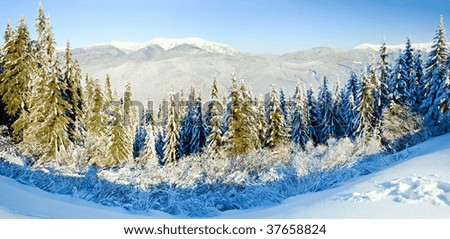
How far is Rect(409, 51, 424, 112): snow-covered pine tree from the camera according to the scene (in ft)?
122

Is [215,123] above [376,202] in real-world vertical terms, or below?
below

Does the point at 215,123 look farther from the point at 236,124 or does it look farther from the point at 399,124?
the point at 399,124

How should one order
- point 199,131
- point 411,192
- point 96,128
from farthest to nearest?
point 199,131 → point 96,128 → point 411,192

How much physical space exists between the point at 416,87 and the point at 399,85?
16.8ft

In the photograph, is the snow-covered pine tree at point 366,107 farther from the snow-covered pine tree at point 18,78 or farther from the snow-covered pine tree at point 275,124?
the snow-covered pine tree at point 18,78

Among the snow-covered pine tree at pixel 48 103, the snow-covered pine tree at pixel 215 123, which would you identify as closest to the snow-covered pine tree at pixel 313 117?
the snow-covered pine tree at pixel 215 123

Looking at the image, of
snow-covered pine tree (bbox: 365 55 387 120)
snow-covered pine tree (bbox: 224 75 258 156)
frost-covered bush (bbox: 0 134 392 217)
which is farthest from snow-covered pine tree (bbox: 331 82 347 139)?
frost-covered bush (bbox: 0 134 392 217)

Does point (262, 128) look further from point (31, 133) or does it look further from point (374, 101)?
point (31, 133)

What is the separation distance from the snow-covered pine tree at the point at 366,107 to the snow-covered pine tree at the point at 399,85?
2.12 meters

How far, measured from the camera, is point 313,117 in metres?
44.4

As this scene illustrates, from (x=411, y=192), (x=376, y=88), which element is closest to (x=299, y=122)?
(x=376, y=88)

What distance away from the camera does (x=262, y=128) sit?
39.4 meters

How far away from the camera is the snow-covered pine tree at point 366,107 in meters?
35.5
